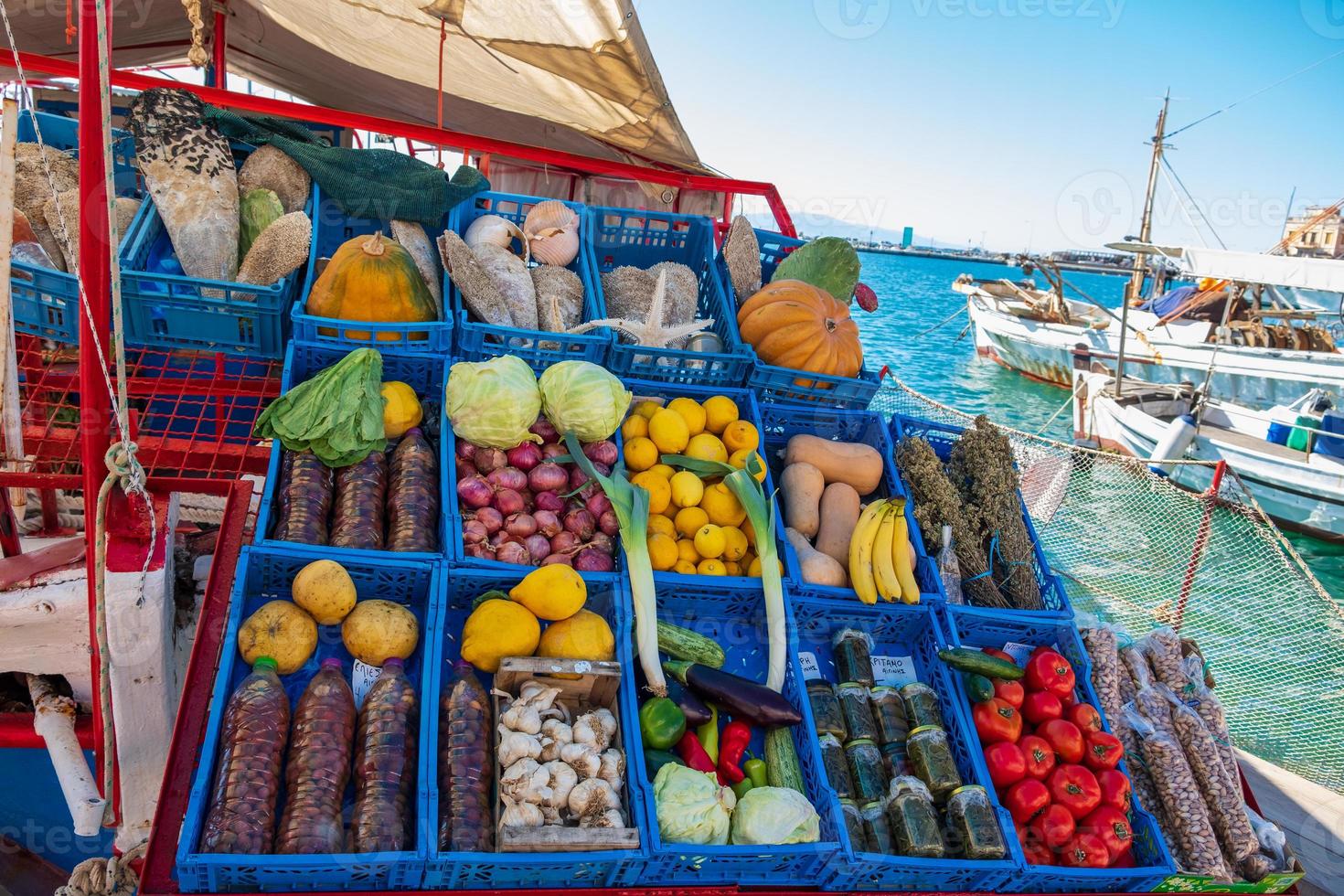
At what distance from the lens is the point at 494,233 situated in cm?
415

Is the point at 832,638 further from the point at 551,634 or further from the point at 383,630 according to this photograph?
the point at 383,630

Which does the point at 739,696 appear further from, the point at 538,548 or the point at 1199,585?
the point at 1199,585

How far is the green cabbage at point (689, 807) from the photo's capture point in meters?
2.40

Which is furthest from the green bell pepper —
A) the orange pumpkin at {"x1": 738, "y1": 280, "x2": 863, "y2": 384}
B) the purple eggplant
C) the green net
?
the green net

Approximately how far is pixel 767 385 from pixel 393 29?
5.66 meters

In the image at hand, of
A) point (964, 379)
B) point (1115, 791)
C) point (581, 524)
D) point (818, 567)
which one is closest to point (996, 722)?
point (1115, 791)

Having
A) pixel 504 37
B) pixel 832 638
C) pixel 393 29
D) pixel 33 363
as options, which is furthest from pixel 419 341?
pixel 393 29

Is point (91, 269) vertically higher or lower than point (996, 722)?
higher

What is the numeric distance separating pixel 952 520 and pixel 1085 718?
3.14ft

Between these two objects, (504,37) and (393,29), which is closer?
(504,37)

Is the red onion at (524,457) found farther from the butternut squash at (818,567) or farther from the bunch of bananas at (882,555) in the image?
the bunch of bananas at (882,555)

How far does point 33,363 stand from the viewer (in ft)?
12.7

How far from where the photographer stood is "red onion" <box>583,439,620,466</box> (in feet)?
11.0

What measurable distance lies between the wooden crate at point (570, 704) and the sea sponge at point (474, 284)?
174cm
